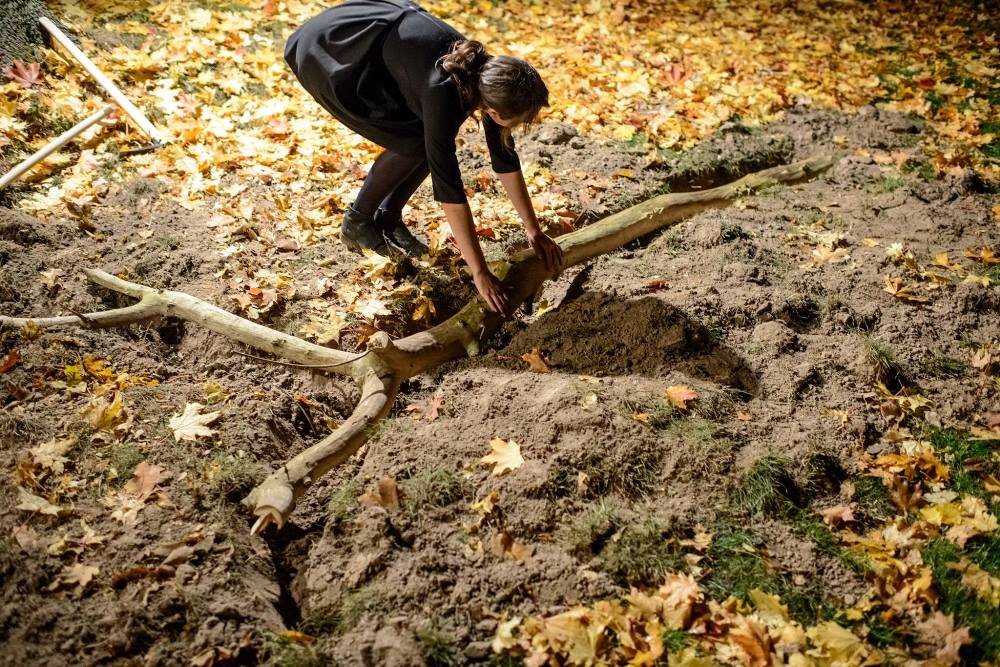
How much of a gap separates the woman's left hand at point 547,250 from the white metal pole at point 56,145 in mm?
3134

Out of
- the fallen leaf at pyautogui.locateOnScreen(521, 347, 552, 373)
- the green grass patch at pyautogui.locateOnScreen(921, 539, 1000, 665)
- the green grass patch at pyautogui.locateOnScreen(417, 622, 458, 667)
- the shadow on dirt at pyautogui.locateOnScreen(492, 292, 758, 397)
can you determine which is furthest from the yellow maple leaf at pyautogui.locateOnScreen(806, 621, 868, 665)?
the fallen leaf at pyautogui.locateOnScreen(521, 347, 552, 373)

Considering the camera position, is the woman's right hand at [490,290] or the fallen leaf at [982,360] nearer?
the woman's right hand at [490,290]

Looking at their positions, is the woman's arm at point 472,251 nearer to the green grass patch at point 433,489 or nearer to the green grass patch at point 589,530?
the green grass patch at point 433,489

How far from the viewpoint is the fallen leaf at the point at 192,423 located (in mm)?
2736

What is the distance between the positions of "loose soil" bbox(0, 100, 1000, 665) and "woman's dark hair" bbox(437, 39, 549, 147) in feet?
4.16

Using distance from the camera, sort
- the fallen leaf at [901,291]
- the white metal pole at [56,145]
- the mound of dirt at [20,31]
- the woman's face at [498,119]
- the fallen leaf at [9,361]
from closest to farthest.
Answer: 1. the woman's face at [498,119]
2. the fallen leaf at [9,361]
3. the fallen leaf at [901,291]
4. the white metal pole at [56,145]
5. the mound of dirt at [20,31]

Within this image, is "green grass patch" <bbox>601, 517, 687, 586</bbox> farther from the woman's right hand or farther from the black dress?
the black dress

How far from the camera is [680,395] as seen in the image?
2.85 m

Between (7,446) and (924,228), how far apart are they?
5087 mm

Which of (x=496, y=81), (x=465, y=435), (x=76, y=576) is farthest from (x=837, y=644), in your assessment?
(x=76, y=576)

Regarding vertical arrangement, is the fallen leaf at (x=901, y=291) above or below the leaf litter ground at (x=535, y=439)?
below

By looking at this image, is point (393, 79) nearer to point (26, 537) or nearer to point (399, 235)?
point (399, 235)

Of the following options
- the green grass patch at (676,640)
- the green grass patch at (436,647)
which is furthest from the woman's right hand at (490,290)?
the green grass patch at (676,640)

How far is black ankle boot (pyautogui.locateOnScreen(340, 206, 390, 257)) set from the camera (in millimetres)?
3604
